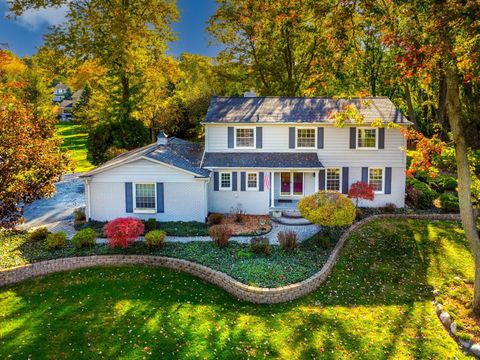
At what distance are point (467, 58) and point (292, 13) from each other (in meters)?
6.50

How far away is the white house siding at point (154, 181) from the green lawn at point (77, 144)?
18.2 meters

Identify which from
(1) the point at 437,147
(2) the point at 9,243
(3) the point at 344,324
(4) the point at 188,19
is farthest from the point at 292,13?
(4) the point at 188,19

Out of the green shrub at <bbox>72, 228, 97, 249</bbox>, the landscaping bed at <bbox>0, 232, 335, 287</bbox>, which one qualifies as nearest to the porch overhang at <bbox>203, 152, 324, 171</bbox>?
the landscaping bed at <bbox>0, 232, 335, 287</bbox>

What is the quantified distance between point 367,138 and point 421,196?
5.04 metres

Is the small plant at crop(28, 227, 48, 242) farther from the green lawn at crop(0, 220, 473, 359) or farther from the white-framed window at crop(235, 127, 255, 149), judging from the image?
the white-framed window at crop(235, 127, 255, 149)

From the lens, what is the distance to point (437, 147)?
40.9 feet

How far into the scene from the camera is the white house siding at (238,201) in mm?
21578

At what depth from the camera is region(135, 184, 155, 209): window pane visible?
19844 mm

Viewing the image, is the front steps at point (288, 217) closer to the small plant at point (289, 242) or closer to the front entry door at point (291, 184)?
the front entry door at point (291, 184)

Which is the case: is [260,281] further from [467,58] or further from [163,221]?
[467,58]

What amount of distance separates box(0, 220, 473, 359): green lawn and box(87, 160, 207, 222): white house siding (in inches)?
217

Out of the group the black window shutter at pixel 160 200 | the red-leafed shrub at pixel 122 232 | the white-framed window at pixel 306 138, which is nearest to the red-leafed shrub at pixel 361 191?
the white-framed window at pixel 306 138

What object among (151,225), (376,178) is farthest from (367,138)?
(151,225)

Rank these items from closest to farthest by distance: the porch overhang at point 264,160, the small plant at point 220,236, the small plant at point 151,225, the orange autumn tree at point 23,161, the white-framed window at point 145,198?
the orange autumn tree at point 23,161, the small plant at point 220,236, the small plant at point 151,225, the white-framed window at point 145,198, the porch overhang at point 264,160
